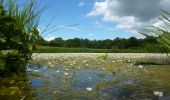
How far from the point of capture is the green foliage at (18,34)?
6.16m

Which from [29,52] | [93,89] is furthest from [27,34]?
[93,89]

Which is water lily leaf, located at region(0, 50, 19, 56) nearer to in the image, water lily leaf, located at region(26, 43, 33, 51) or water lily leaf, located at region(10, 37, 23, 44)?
water lily leaf, located at region(10, 37, 23, 44)

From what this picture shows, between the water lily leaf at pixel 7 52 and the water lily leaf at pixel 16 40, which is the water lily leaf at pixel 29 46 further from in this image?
the water lily leaf at pixel 7 52

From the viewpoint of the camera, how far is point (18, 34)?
653cm

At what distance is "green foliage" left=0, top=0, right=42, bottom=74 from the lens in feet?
20.2

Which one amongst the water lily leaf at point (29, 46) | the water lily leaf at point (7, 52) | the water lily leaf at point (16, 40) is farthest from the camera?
the water lily leaf at point (29, 46)

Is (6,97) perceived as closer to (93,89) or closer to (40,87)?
(40,87)

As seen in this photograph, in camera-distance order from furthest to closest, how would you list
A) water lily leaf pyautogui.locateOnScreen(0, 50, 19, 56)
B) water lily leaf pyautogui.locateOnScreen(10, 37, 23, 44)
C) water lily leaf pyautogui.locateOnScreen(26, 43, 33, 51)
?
water lily leaf pyautogui.locateOnScreen(26, 43, 33, 51), water lily leaf pyautogui.locateOnScreen(10, 37, 23, 44), water lily leaf pyautogui.locateOnScreen(0, 50, 19, 56)

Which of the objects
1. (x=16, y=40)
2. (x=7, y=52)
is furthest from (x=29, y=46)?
(x=7, y=52)

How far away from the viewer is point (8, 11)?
6.54 meters

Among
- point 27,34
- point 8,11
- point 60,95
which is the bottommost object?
point 60,95

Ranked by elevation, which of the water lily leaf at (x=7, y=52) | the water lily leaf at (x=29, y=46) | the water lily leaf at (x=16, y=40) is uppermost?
the water lily leaf at (x=16, y=40)

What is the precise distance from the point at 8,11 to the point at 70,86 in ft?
7.88

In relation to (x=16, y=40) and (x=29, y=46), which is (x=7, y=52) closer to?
(x=16, y=40)
